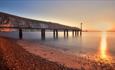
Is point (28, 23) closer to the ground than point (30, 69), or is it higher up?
higher up

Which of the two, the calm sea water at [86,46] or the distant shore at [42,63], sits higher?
the distant shore at [42,63]

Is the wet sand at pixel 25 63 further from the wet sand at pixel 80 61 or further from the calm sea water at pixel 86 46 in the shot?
the calm sea water at pixel 86 46

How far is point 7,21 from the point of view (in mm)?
83062

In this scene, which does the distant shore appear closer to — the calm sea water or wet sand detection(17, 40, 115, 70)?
wet sand detection(17, 40, 115, 70)

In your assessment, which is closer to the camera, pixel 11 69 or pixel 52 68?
pixel 11 69

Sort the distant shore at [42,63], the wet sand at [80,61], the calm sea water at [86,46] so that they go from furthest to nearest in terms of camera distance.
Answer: the calm sea water at [86,46] < the wet sand at [80,61] < the distant shore at [42,63]

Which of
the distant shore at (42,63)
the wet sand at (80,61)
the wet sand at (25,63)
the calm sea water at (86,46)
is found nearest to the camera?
the wet sand at (25,63)

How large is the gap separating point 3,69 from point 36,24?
70.1m

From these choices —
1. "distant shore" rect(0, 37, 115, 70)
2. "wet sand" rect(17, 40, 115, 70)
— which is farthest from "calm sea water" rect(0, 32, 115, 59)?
"distant shore" rect(0, 37, 115, 70)

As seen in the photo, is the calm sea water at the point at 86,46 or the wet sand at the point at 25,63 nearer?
the wet sand at the point at 25,63

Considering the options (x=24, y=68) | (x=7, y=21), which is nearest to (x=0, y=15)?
(x=7, y=21)

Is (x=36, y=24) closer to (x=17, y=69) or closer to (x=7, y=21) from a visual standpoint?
(x=7, y=21)

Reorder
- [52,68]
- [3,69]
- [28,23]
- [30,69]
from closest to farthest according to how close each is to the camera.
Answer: [3,69] < [30,69] < [52,68] < [28,23]

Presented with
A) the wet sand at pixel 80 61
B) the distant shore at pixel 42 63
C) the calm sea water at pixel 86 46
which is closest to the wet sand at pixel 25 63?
the distant shore at pixel 42 63
